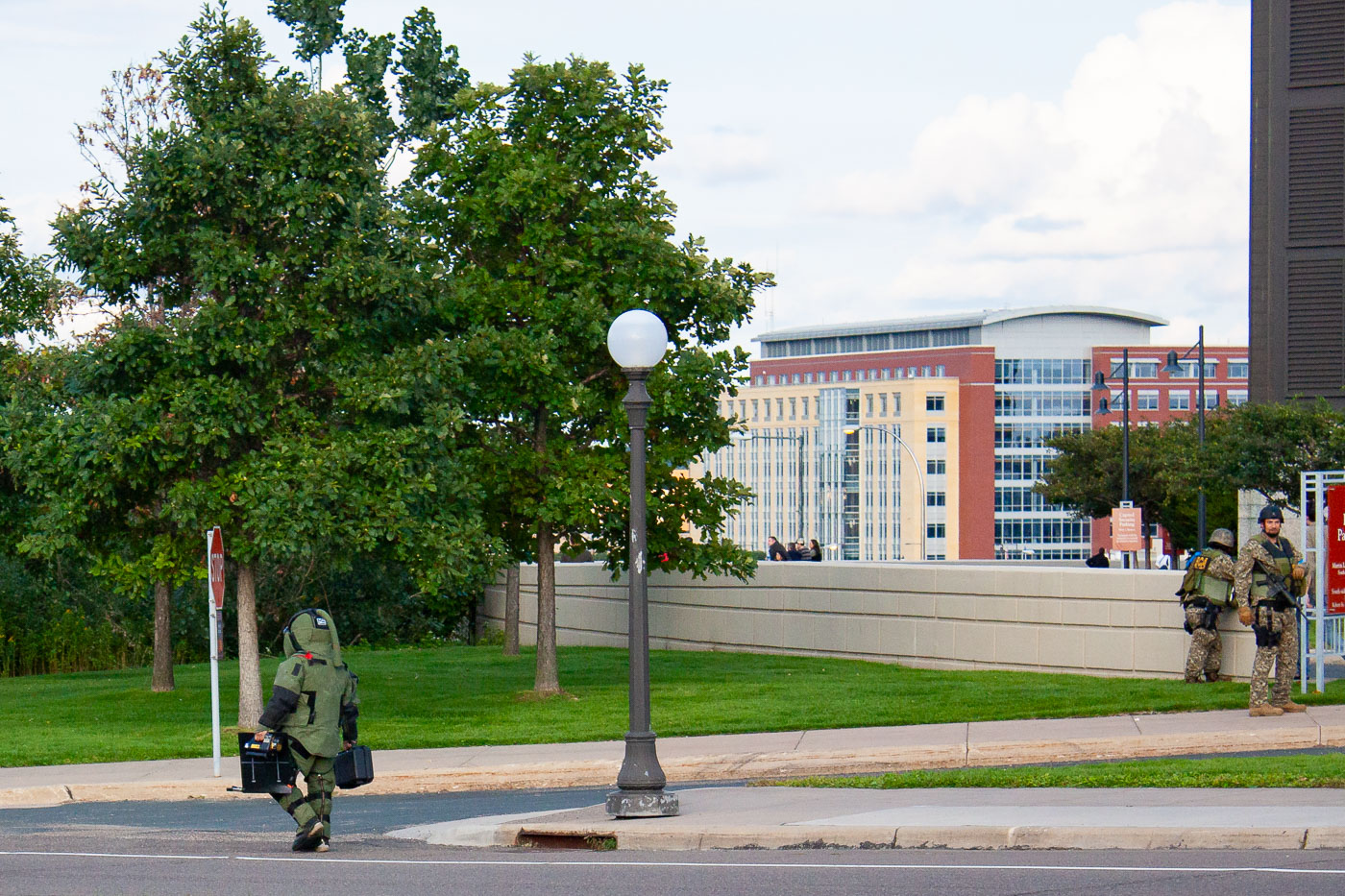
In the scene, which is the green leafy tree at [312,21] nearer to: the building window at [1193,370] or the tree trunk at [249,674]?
the tree trunk at [249,674]

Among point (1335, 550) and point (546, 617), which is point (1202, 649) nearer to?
point (1335, 550)

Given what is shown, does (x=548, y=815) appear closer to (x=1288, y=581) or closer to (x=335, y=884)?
(x=335, y=884)

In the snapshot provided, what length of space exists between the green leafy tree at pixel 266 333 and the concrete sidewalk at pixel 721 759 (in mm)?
2498

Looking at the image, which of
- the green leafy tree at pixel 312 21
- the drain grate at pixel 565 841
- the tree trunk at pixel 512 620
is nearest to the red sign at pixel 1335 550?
the drain grate at pixel 565 841

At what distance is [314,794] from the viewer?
10547mm

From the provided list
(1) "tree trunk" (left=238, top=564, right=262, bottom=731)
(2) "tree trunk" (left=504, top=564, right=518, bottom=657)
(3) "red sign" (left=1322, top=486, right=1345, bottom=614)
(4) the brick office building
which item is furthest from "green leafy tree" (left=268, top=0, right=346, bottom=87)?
(4) the brick office building

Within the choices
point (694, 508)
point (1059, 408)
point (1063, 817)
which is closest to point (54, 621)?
point (694, 508)

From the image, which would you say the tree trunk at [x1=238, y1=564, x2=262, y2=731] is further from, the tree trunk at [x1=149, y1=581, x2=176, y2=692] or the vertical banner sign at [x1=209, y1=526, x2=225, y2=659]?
the tree trunk at [x1=149, y1=581, x2=176, y2=692]

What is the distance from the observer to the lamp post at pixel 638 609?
36.6 feet

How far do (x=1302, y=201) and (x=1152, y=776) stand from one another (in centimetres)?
1772

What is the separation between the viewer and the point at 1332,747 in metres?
14.6

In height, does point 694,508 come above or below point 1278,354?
below

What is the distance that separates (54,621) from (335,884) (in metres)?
23.3

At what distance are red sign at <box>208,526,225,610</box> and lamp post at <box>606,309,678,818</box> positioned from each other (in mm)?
4978
